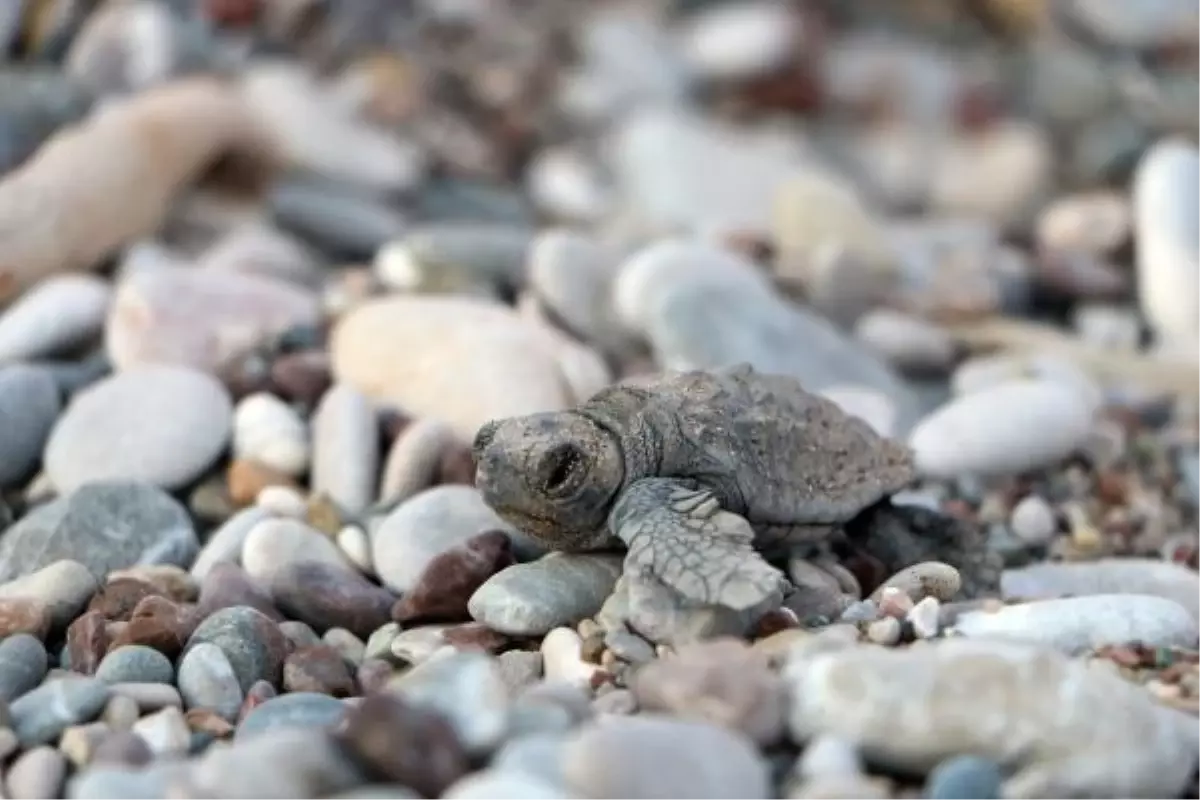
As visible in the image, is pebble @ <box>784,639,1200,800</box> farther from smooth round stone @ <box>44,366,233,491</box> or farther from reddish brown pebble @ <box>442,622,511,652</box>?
smooth round stone @ <box>44,366,233,491</box>

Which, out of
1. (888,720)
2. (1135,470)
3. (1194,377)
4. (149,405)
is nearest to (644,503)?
(888,720)

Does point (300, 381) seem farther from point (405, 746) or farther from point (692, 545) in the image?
point (405, 746)

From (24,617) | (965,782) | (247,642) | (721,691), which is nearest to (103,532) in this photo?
(24,617)

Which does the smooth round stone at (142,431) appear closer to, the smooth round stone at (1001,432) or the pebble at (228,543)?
the pebble at (228,543)

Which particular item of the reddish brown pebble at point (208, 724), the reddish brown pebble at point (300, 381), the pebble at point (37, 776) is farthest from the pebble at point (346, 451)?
the pebble at point (37, 776)

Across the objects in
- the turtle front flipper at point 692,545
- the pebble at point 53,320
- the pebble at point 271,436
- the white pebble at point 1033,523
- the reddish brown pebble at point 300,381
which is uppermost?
the turtle front flipper at point 692,545

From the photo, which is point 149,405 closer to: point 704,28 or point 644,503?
point 644,503
